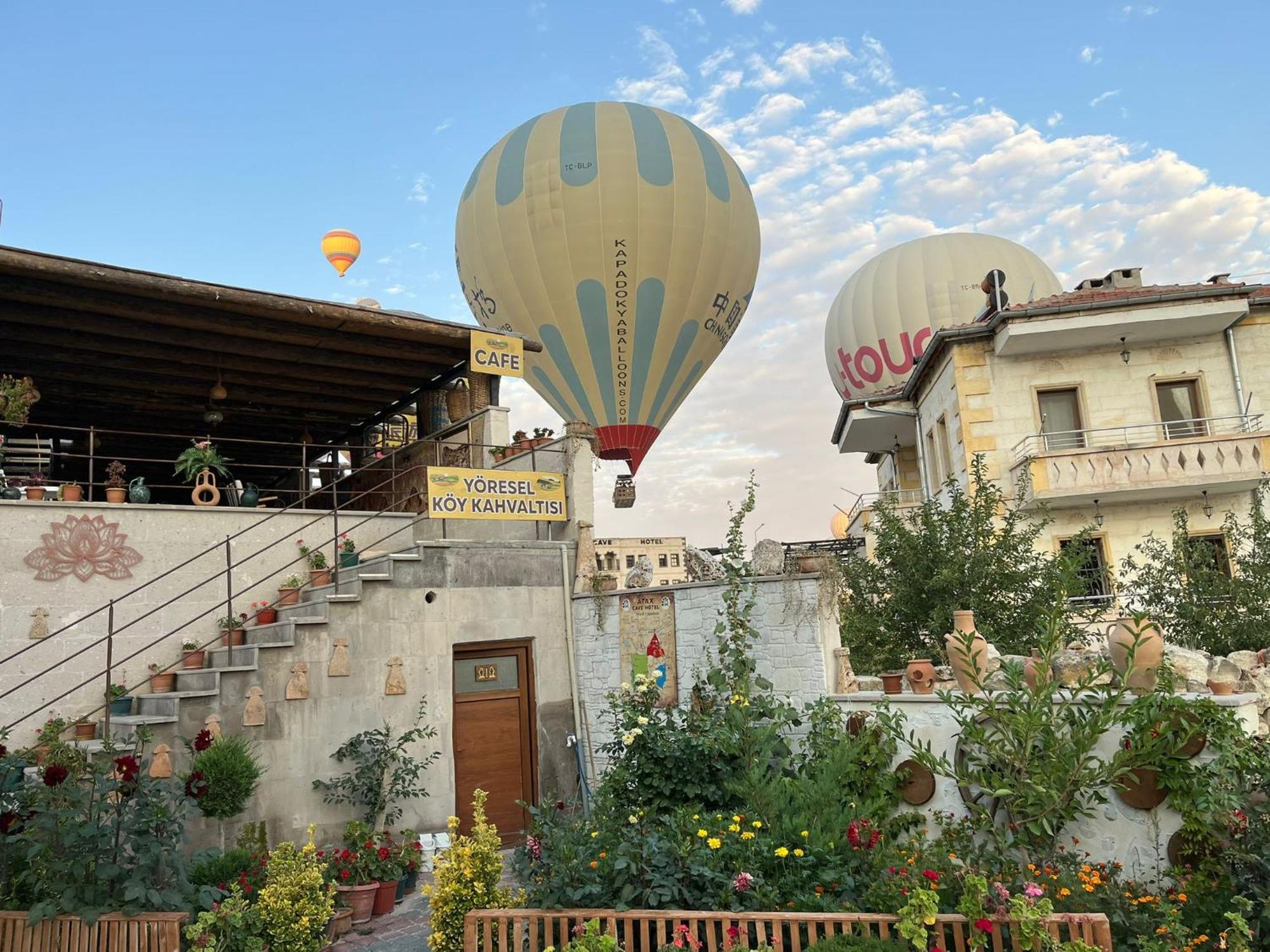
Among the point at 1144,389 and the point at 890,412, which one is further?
the point at 890,412

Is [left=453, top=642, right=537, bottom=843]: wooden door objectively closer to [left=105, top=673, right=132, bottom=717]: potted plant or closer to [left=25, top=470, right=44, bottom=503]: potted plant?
[left=105, top=673, right=132, bottom=717]: potted plant

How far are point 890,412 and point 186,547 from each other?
19.1m

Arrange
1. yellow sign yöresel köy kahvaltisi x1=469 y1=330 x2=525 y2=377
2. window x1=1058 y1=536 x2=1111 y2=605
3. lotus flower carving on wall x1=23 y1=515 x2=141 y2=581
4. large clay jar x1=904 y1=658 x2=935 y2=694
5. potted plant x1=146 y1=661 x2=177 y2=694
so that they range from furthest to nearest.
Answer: window x1=1058 y1=536 x2=1111 y2=605
yellow sign yöresel köy kahvaltisi x1=469 y1=330 x2=525 y2=377
potted plant x1=146 y1=661 x2=177 y2=694
lotus flower carving on wall x1=23 y1=515 x2=141 y2=581
large clay jar x1=904 y1=658 x2=935 y2=694

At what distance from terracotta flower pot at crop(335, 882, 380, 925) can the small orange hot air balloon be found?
17220 millimetres

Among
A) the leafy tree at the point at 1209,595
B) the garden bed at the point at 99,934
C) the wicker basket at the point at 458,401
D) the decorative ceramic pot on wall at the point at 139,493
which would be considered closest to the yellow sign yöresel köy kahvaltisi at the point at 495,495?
the wicker basket at the point at 458,401

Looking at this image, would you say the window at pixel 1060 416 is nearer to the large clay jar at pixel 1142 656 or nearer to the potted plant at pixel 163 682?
the large clay jar at pixel 1142 656

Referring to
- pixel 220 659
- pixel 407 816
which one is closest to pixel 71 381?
pixel 220 659

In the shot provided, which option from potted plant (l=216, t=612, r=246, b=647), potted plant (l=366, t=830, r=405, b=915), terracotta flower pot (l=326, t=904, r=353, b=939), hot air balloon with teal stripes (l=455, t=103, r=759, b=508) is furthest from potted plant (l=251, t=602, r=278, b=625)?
hot air balloon with teal stripes (l=455, t=103, r=759, b=508)

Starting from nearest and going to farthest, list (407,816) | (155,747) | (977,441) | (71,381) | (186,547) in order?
1. (155,747)
2. (407,816)
3. (186,547)
4. (71,381)
5. (977,441)

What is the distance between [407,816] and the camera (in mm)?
10375

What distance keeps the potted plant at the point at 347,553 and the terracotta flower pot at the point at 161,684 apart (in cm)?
243

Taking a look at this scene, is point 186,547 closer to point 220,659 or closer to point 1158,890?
point 220,659

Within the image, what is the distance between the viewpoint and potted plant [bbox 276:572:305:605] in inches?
462

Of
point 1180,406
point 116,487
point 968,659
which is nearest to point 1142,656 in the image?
point 968,659
